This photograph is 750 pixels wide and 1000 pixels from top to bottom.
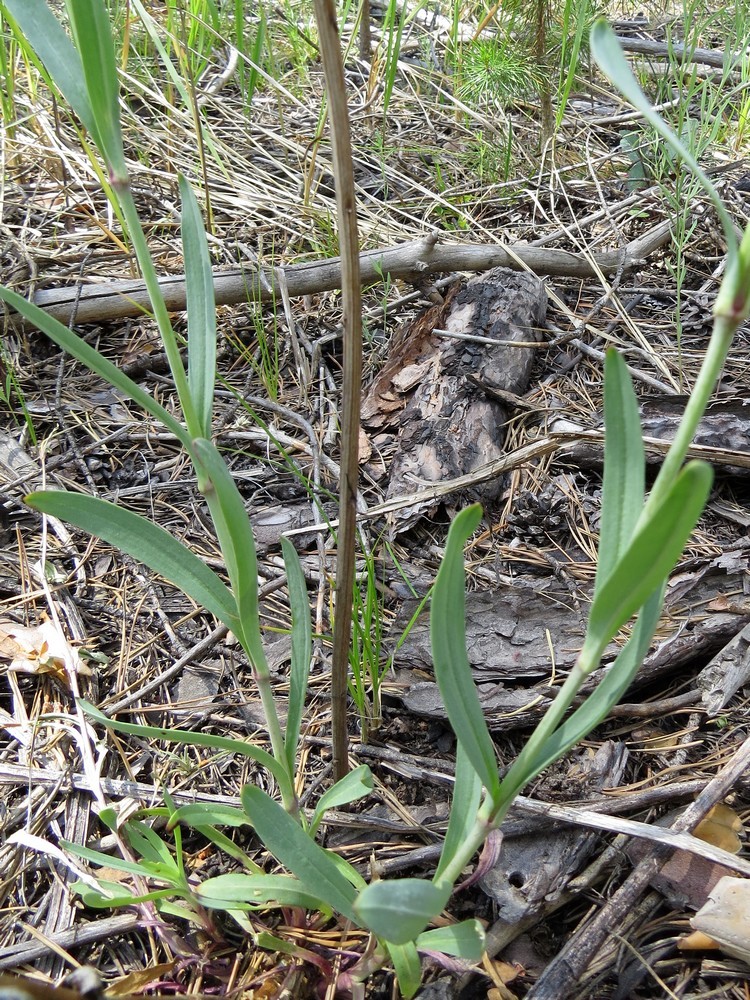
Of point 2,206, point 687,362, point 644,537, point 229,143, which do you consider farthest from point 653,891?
point 229,143

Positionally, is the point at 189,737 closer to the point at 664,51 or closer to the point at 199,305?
the point at 199,305

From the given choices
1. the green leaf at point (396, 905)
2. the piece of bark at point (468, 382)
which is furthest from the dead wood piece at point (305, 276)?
the green leaf at point (396, 905)

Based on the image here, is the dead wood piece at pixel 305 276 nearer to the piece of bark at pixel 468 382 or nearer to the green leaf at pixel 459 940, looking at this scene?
the piece of bark at pixel 468 382

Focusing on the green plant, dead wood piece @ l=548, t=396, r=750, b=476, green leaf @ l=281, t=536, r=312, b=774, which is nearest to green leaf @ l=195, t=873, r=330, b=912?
the green plant

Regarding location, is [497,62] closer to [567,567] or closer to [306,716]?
[567,567]

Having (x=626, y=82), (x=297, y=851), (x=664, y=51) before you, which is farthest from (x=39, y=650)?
(x=664, y=51)

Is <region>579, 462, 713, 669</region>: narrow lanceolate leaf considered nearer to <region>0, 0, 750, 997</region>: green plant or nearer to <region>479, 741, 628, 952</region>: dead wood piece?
<region>0, 0, 750, 997</region>: green plant
